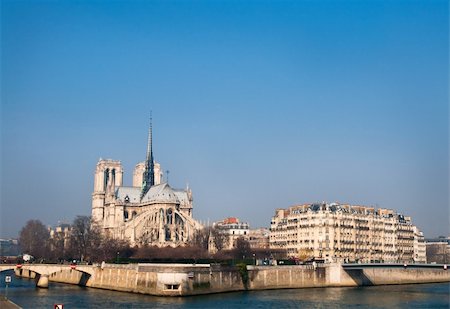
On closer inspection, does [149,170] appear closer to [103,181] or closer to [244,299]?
[103,181]

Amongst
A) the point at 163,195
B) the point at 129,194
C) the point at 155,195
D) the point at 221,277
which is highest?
the point at 129,194

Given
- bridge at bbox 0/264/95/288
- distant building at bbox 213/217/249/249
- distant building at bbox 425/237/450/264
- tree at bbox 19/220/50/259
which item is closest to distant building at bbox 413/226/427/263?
distant building at bbox 425/237/450/264

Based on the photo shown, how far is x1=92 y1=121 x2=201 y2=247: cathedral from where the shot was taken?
106938mm

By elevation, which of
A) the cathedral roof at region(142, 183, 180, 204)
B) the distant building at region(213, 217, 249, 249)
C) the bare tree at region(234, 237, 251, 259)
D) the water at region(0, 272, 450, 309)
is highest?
the cathedral roof at region(142, 183, 180, 204)

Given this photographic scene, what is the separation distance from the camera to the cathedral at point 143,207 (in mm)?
106938

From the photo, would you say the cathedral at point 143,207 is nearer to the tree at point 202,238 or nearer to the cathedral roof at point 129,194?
the cathedral roof at point 129,194

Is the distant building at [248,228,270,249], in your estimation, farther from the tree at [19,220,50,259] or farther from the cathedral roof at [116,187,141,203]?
the tree at [19,220,50,259]

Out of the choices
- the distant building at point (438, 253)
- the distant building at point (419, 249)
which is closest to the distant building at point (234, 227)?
the distant building at point (419, 249)

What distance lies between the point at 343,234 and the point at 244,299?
4252cm

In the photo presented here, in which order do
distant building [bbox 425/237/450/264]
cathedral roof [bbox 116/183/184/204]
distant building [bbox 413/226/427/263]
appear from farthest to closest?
distant building [bbox 425/237/450/264]
distant building [bbox 413/226/427/263]
cathedral roof [bbox 116/183/184/204]

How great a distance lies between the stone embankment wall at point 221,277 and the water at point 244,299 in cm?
154

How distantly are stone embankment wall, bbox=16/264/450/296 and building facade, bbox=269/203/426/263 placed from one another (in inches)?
530

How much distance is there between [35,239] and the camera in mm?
115750

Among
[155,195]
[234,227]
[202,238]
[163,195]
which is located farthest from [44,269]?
[234,227]
